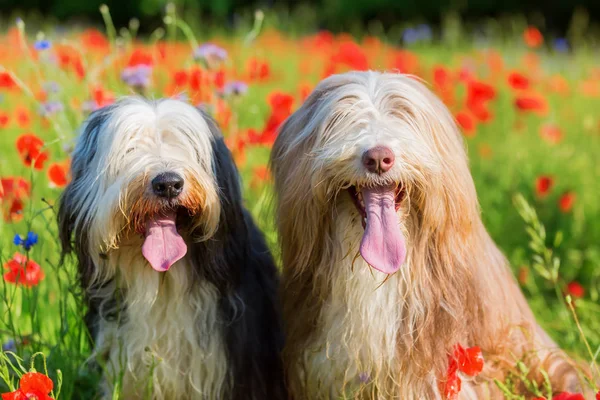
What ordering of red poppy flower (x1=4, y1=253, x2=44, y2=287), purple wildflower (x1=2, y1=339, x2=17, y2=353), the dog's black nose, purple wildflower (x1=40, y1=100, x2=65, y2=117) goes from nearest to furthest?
the dog's black nose → red poppy flower (x1=4, y1=253, x2=44, y2=287) → purple wildflower (x1=2, y1=339, x2=17, y2=353) → purple wildflower (x1=40, y1=100, x2=65, y2=117)

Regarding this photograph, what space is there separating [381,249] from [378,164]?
297 millimetres

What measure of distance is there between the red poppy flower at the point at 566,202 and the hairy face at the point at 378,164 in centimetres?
226

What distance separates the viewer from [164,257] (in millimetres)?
2977

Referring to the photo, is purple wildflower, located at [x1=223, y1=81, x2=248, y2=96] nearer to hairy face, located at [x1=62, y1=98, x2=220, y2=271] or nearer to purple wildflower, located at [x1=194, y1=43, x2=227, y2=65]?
purple wildflower, located at [x1=194, y1=43, x2=227, y2=65]

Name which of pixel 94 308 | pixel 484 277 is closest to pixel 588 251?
pixel 484 277

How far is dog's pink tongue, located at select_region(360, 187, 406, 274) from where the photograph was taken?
2807 millimetres

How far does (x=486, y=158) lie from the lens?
606cm

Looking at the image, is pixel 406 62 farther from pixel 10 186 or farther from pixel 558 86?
pixel 10 186

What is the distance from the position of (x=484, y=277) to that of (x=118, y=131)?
145 centimetres

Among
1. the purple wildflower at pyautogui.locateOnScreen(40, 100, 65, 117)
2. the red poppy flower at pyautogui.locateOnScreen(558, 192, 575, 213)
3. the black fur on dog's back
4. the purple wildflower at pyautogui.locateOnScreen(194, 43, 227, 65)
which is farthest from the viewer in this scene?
the red poppy flower at pyautogui.locateOnScreen(558, 192, 575, 213)

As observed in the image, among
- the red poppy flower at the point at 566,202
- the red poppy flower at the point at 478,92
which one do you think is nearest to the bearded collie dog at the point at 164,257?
the red poppy flower at the point at 478,92

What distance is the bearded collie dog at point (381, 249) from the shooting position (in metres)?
2.82

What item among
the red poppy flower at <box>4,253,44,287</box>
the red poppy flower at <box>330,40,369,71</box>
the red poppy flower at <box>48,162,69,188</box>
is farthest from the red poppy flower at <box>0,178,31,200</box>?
the red poppy flower at <box>330,40,369,71</box>

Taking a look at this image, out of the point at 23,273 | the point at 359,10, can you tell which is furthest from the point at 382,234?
the point at 359,10
